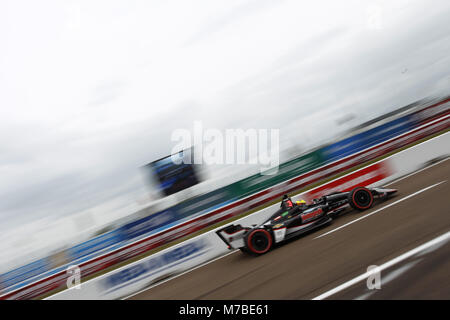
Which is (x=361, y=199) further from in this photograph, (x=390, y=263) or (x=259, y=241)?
(x=390, y=263)

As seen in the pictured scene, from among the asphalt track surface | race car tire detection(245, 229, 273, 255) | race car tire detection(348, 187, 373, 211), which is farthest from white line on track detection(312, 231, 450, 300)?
race car tire detection(348, 187, 373, 211)

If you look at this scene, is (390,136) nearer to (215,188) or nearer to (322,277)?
(215,188)

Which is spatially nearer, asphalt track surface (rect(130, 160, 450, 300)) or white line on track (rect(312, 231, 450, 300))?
asphalt track surface (rect(130, 160, 450, 300))

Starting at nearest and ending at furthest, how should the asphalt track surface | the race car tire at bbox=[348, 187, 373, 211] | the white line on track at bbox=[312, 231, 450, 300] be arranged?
the asphalt track surface < the white line on track at bbox=[312, 231, 450, 300] < the race car tire at bbox=[348, 187, 373, 211]

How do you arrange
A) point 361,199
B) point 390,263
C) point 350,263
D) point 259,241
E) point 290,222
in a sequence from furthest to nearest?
point 361,199 < point 290,222 < point 259,241 < point 350,263 < point 390,263

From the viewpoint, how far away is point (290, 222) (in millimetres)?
7477

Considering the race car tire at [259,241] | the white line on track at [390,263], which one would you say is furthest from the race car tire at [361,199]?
the white line on track at [390,263]

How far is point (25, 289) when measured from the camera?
9180 millimetres

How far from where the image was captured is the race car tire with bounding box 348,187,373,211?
8.02 meters

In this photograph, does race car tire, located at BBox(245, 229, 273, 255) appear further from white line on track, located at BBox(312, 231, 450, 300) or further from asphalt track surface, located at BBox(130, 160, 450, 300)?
white line on track, located at BBox(312, 231, 450, 300)

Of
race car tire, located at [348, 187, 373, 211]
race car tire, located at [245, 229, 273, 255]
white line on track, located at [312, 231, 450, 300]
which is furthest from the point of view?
race car tire, located at [348, 187, 373, 211]

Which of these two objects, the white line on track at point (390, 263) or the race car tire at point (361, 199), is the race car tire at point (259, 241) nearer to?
the race car tire at point (361, 199)

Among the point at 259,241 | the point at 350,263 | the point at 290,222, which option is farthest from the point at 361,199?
the point at 350,263

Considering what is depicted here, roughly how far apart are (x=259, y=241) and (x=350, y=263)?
2370 mm
